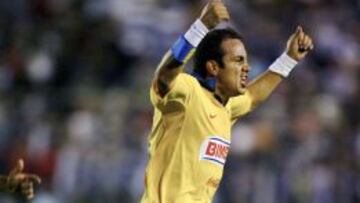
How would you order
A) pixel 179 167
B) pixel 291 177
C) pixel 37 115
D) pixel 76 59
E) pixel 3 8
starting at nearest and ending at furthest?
pixel 179 167
pixel 291 177
pixel 37 115
pixel 76 59
pixel 3 8

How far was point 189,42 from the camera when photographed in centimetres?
865

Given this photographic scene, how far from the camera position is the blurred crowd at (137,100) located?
15367 millimetres

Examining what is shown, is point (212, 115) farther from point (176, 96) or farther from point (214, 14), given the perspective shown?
point (214, 14)

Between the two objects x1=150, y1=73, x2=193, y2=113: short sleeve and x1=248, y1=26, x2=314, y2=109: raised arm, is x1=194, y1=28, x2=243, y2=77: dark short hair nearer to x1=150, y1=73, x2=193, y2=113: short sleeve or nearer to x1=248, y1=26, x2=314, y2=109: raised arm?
x1=150, y1=73, x2=193, y2=113: short sleeve

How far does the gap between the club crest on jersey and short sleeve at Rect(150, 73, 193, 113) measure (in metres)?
0.32

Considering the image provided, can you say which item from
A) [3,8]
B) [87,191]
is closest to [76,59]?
[3,8]

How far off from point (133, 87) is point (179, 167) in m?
7.96

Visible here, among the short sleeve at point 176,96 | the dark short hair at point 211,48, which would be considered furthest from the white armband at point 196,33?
the dark short hair at point 211,48

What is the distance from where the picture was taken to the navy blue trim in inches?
338

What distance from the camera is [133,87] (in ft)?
55.7

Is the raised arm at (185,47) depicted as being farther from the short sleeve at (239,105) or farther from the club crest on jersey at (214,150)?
the short sleeve at (239,105)

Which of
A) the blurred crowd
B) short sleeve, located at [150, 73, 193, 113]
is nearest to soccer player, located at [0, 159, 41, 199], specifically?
short sleeve, located at [150, 73, 193, 113]

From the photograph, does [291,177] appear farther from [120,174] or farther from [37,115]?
[37,115]

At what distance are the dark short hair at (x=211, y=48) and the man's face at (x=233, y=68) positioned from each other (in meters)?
0.03
